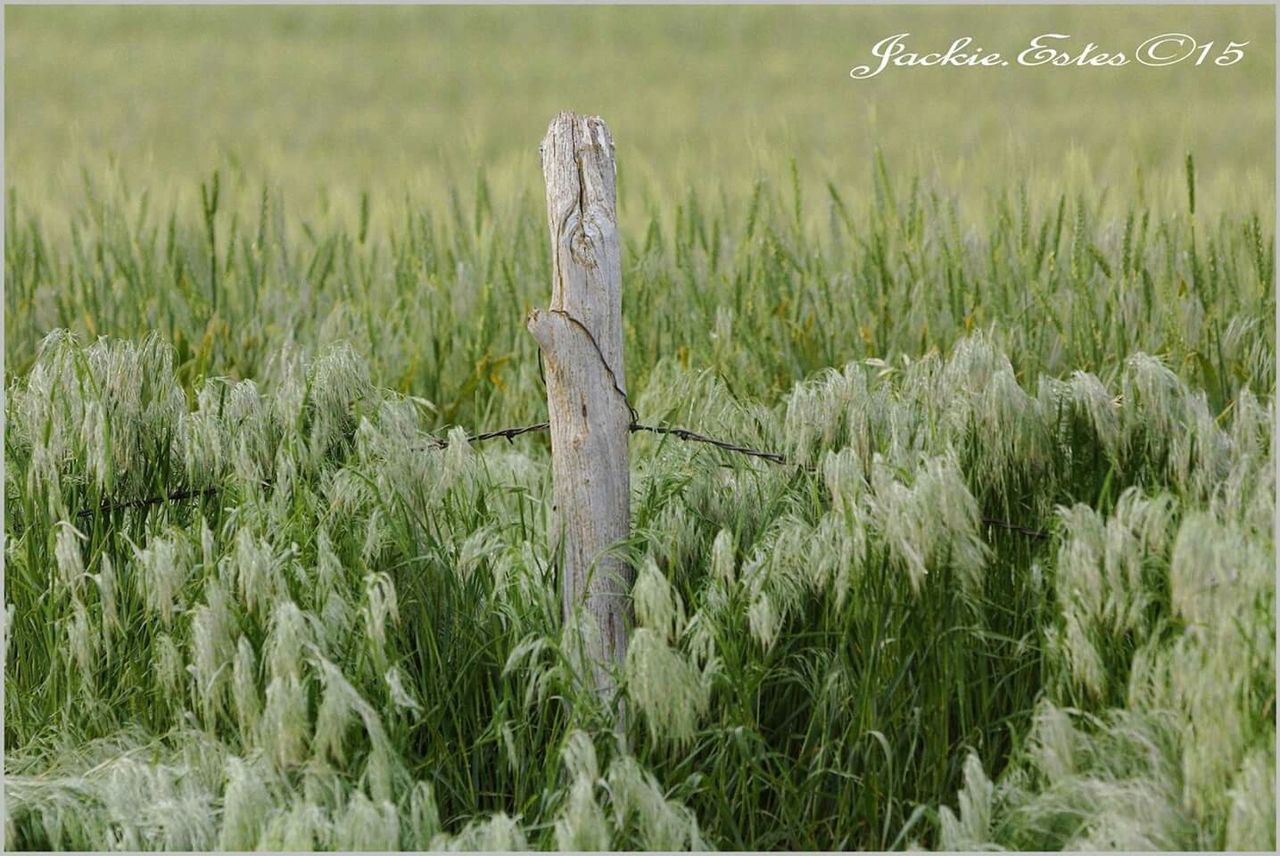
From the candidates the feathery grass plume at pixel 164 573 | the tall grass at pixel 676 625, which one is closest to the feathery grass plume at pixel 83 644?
the tall grass at pixel 676 625

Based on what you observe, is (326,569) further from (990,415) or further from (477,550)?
(990,415)

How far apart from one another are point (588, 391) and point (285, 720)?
78 cm

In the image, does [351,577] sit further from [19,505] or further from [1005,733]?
[1005,733]

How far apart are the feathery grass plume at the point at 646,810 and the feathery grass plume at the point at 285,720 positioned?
0.51 metres

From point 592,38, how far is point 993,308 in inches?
507

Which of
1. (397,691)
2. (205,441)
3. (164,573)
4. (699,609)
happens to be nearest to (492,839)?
(397,691)

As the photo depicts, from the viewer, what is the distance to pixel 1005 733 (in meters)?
2.40

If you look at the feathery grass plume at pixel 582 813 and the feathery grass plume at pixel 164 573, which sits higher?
the feathery grass plume at pixel 164 573

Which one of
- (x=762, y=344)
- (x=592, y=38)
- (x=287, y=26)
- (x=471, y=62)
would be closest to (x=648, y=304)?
(x=762, y=344)

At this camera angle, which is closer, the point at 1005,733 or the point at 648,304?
the point at 1005,733

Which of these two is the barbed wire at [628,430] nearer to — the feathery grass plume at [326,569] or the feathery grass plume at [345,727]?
the feathery grass plume at [326,569]

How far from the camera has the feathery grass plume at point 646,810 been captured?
2.12 m

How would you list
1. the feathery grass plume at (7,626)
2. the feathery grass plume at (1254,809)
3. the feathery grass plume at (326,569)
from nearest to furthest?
the feathery grass plume at (1254,809) → the feathery grass plume at (326,569) → the feathery grass plume at (7,626)

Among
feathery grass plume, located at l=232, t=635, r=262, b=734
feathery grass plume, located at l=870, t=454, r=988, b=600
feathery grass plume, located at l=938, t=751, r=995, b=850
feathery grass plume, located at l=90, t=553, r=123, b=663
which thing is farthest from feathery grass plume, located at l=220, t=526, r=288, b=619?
feathery grass plume, located at l=938, t=751, r=995, b=850
